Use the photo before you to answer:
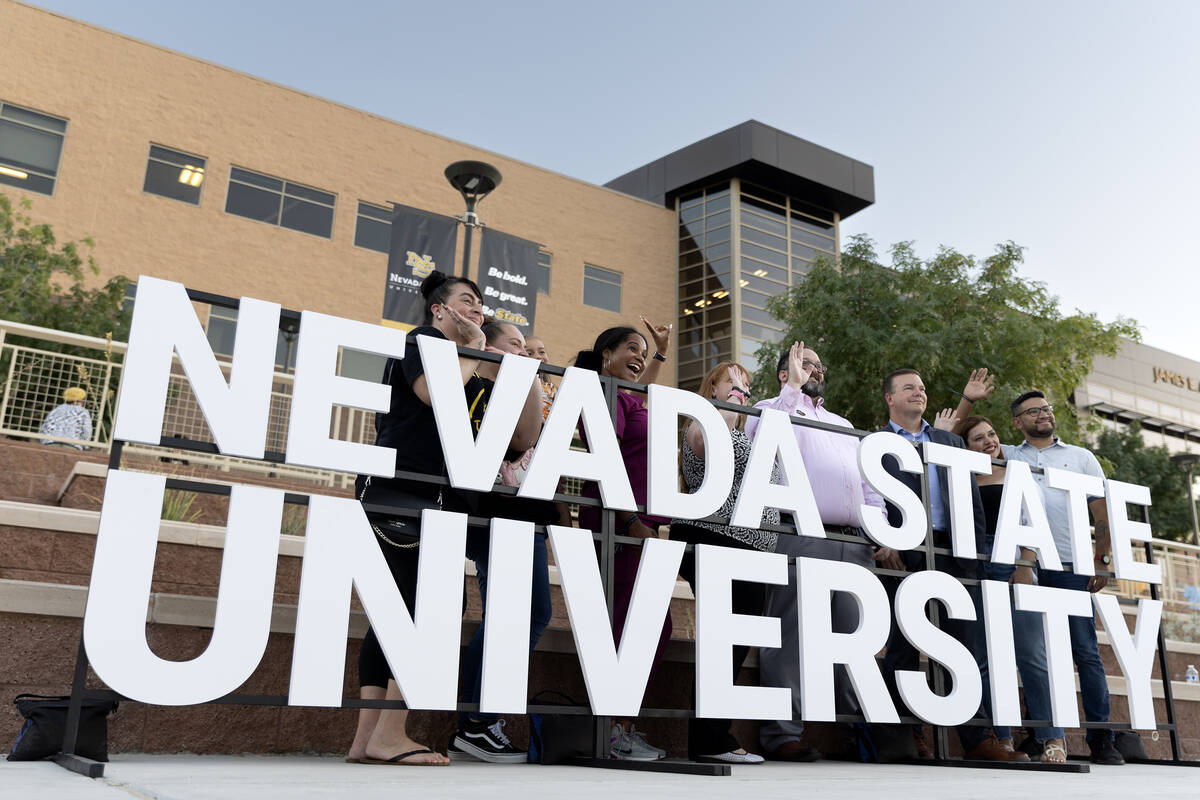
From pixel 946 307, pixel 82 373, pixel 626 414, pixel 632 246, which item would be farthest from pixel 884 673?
pixel 632 246

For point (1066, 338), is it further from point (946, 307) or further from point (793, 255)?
point (793, 255)

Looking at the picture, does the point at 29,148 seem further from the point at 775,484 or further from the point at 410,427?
the point at 775,484

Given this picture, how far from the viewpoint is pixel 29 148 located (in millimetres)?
18203

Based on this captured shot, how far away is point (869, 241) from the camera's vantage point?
17.3 metres

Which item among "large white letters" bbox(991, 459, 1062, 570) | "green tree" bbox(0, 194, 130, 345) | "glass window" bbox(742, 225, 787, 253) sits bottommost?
"large white letters" bbox(991, 459, 1062, 570)

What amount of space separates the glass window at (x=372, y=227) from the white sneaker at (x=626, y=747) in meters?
18.9

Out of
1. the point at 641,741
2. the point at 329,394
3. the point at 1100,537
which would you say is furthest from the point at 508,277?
the point at 329,394

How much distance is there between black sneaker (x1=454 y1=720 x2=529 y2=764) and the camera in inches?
148

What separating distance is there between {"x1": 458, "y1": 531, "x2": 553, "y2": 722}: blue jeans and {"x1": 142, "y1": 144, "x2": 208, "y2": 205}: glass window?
724 inches

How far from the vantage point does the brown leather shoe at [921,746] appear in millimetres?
4836

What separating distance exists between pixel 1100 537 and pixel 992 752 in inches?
74.1

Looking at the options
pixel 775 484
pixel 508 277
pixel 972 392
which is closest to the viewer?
pixel 775 484

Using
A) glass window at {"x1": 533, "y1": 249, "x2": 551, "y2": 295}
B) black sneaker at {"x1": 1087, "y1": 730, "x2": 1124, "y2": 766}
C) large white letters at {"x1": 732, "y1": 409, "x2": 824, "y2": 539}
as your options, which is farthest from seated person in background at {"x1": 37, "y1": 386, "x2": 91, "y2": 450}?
glass window at {"x1": 533, "y1": 249, "x2": 551, "y2": 295}

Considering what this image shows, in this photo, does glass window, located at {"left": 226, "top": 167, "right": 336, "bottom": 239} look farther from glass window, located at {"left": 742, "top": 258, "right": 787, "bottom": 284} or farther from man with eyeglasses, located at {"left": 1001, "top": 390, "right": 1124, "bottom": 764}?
man with eyeglasses, located at {"left": 1001, "top": 390, "right": 1124, "bottom": 764}
